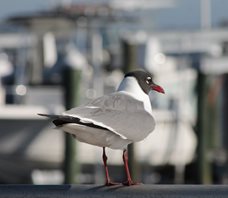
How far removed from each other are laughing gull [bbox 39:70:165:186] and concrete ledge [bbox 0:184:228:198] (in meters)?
0.38

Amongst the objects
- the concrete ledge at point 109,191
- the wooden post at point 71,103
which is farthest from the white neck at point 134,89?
the wooden post at point 71,103

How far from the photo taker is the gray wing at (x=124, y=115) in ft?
14.1

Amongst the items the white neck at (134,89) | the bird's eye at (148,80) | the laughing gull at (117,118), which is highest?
the bird's eye at (148,80)

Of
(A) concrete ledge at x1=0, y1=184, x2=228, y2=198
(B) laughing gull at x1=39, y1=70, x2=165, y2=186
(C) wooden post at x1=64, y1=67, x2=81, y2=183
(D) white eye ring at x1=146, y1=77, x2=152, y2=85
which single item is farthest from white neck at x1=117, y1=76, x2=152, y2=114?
(C) wooden post at x1=64, y1=67, x2=81, y2=183

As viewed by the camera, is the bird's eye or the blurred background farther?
the blurred background

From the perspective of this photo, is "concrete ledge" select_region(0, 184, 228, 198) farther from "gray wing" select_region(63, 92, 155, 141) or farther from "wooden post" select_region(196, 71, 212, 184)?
"wooden post" select_region(196, 71, 212, 184)

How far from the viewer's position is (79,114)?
4.13 metres

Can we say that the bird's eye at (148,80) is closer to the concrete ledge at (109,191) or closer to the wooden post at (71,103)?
the concrete ledge at (109,191)

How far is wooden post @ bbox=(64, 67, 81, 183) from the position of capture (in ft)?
49.3

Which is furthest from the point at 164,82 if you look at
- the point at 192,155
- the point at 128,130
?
the point at 128,130

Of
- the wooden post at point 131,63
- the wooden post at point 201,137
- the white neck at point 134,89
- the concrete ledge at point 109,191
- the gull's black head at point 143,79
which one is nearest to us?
the concrete ledge at point 109,191

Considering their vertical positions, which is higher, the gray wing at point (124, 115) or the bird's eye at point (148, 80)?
the bird's eye at point (148, 80)

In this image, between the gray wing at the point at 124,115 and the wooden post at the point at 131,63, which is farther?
the wooden post at the point at 131,63

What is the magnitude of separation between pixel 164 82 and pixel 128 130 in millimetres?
17504
